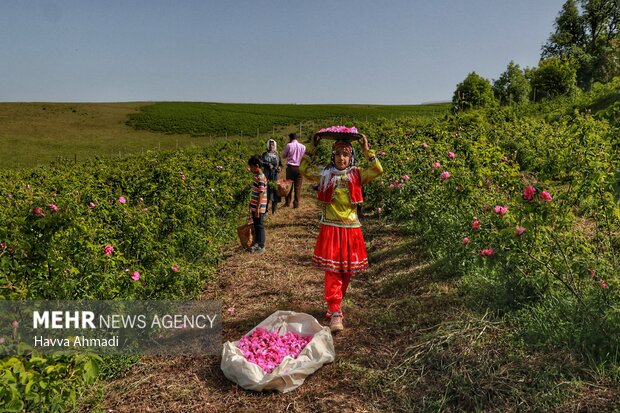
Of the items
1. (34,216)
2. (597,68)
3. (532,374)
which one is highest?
(597,68)

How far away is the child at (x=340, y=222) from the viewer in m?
4.43

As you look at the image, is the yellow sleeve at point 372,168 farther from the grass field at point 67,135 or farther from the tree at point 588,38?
the tree at point 588,38

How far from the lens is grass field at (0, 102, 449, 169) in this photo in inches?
1603

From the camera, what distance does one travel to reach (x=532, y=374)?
308 cm

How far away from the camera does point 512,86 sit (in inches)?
1299

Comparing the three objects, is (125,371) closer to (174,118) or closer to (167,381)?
(167,381)

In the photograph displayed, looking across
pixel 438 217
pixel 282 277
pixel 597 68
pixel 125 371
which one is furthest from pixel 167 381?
pixel 597 68

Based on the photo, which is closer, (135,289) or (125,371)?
(125,371)

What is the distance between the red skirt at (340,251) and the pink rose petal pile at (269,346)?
0.76 meters

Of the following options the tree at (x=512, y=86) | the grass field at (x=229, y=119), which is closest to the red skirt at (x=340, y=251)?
the tree at (x=512, y=86)

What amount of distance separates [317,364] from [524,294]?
192 centimetres

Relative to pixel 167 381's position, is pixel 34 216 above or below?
above

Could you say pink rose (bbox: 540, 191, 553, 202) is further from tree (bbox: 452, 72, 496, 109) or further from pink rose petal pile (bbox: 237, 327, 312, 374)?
tree (bbox: 452, 72, 496, 109)

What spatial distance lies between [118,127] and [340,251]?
55.1 metres
